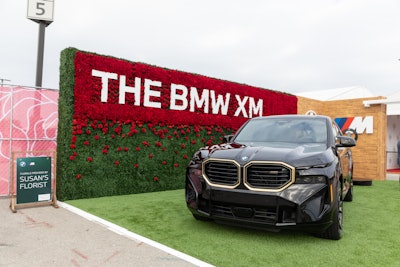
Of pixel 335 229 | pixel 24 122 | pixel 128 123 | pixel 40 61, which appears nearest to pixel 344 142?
pixel 335 229

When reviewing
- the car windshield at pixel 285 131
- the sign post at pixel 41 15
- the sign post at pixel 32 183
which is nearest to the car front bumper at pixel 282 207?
the car windshield at pixel 285 131

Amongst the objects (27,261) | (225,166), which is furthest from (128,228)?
(225,166)

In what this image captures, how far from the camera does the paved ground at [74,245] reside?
3.29 metres

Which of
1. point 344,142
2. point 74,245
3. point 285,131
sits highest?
point 285,131

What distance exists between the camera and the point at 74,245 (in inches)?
150

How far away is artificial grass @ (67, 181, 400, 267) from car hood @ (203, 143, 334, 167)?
104 cm

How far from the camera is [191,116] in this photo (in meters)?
8.59

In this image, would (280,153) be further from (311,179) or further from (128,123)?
(128,123)

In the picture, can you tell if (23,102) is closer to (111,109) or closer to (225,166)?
(111,109)

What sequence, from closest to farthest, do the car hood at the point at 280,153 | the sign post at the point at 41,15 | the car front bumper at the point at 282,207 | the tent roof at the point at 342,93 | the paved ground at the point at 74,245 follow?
the paved ground at the point at 74,245, the car front bumper at the point at 282,207, the car hood at the point at 280,153, the sign post at the point at 41,15, the tent roof at the point at 342,93

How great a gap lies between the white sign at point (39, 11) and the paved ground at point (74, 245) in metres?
6.70

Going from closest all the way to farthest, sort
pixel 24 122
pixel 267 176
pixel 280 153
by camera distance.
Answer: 1. pixel 267 176
2. pixel 280 153
3. pixel 24 122

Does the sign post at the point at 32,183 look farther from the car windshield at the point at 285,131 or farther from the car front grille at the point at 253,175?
the car windshield at the point at 285,131

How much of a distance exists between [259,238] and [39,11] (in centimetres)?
940
